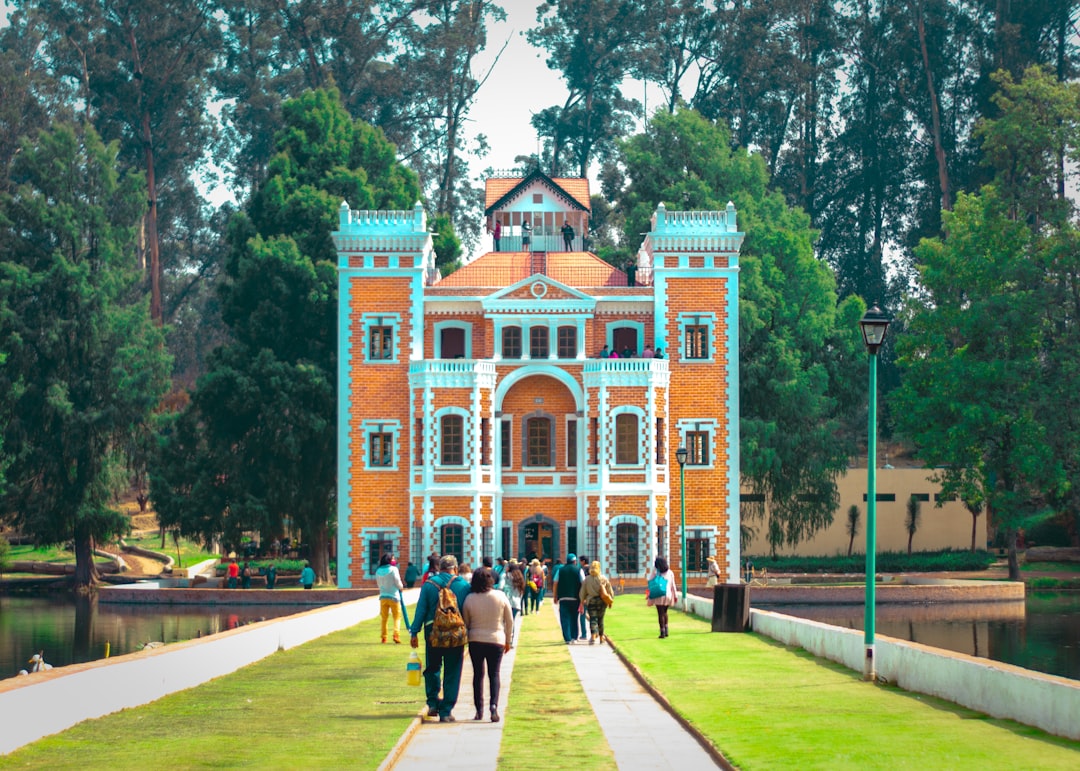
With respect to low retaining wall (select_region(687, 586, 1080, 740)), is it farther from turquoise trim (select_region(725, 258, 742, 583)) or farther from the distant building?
turquoise trim (select_region(725, 258, 742, 583))

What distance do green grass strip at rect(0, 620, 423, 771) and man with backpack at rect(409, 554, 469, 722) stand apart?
45cm

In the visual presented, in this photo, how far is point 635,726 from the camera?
55.9ft

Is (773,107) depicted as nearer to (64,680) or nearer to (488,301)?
(488,301)

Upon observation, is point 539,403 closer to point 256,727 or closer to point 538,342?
point 538,342

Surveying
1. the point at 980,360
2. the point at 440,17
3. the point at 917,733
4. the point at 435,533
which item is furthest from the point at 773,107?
the point at 917,733

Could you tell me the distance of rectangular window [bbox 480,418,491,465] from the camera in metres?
57.8

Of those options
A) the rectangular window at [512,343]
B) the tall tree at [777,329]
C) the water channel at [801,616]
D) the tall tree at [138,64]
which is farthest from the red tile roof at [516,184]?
the tall tree at [138,64]

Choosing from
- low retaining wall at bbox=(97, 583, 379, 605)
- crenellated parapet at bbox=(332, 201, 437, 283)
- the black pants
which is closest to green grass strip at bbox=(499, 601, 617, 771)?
the black pants

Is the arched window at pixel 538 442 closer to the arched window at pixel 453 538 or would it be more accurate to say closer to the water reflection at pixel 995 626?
the arched window at pixel 453 538

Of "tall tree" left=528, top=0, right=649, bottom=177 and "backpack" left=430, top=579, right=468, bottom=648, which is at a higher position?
"tall tree" left=528, top=0, right=649, bottom=177

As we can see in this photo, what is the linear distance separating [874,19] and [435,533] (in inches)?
1771

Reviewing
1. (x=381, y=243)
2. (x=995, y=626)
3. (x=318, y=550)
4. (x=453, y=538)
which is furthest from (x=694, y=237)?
(x=318, y=550)

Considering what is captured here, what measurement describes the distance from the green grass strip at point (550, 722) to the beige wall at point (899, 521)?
1855 inches

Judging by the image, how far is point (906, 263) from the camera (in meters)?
88.2
